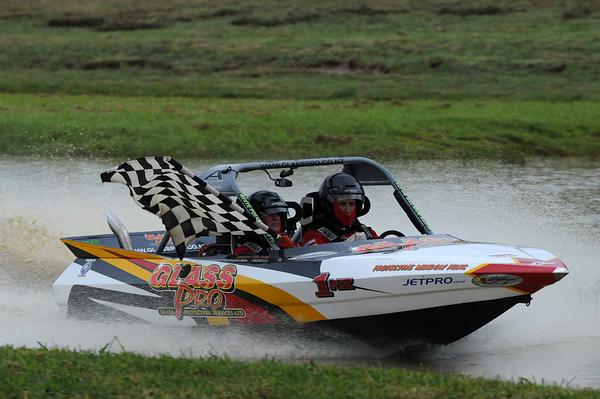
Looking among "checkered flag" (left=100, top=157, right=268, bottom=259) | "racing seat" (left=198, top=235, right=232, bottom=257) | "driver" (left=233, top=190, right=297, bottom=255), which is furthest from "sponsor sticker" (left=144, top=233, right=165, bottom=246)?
"checkered flag" (left=100, top=157, right=268, bottom=259)

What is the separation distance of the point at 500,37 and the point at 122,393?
3983 centimetres

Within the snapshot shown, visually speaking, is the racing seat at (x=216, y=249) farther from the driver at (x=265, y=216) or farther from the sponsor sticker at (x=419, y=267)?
the sponsor sticker at (x=419, y=267)

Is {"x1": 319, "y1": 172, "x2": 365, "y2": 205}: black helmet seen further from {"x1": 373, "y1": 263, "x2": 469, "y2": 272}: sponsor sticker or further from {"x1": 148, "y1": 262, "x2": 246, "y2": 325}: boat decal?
{"x1": 373, "y1": 263, "x2": 469, "y2": 272}: sponsor sticker

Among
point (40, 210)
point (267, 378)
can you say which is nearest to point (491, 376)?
point (267, 378)

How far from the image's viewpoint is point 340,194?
32.8 ft

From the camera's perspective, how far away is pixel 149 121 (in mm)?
25812

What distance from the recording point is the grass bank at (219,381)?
6.58 meters

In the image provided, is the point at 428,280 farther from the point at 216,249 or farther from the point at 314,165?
the point at 216,249

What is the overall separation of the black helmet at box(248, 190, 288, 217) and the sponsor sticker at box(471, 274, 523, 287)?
86.5 inches

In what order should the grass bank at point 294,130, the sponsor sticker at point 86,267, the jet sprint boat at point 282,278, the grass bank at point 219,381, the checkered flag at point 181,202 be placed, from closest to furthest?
the grass bank at point 219,381 < the jet sprint boat at point 282,278 < the checkered flag at point 181,202 < the sponsor sticker at point 86,267 < the grass bank at point 294,130

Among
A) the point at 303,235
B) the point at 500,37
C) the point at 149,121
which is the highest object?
the point at 500,37

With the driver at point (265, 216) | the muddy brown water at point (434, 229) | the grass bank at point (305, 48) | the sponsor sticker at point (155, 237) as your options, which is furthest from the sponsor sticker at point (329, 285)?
the grass bank at point (305, 48)

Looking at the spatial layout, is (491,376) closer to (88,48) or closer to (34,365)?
(34,365)

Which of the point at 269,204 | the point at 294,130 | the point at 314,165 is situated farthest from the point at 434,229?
the point at 294,130
